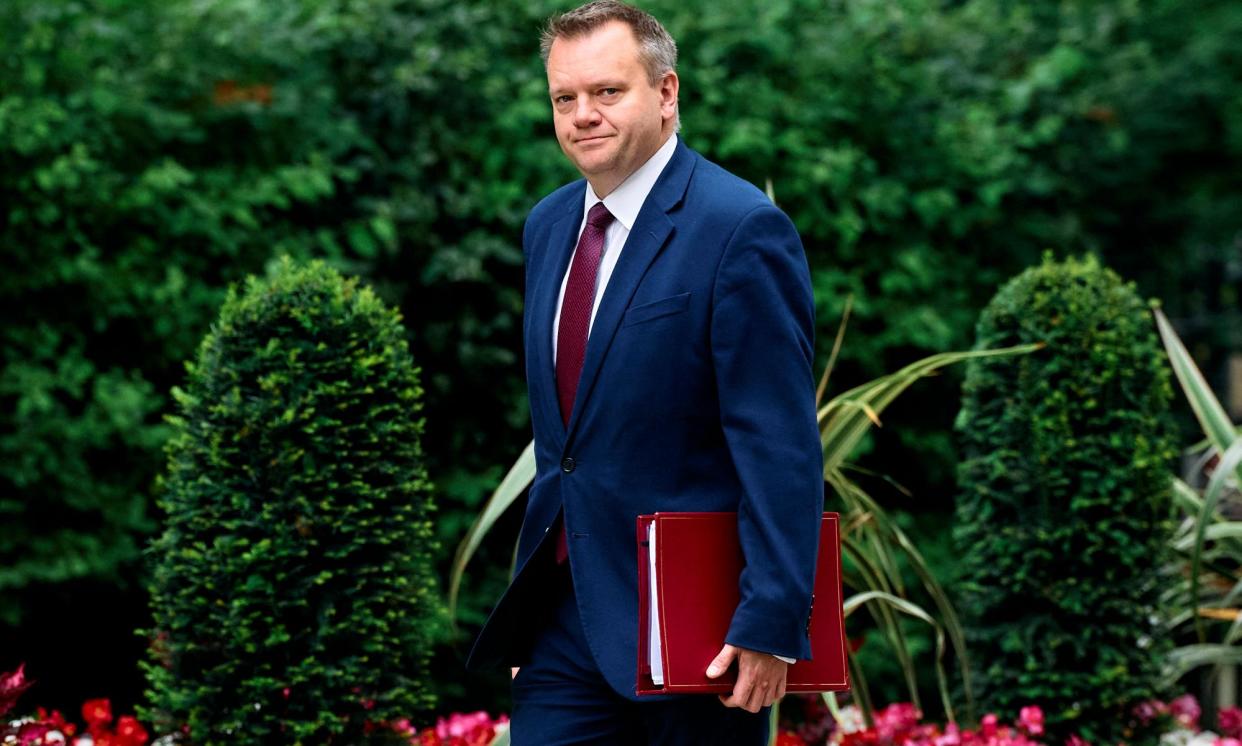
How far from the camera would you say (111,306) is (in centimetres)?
508

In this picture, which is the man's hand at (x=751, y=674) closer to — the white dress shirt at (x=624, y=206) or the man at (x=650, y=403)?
the man at (x=650, y=403)

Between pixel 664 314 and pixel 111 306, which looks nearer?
pixel 664 314

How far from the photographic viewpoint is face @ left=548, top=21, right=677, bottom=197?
8.12ft

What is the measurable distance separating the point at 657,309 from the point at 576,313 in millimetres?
173

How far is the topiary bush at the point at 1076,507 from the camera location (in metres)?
4.31

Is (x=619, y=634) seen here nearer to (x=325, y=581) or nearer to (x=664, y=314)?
(x=664, y=314)

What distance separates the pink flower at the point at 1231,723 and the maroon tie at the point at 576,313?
2846 mm

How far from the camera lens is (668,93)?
2.57 metres

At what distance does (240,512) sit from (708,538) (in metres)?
1.49

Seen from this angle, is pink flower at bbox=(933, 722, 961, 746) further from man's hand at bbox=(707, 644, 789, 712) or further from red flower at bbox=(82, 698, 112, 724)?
red flower at bbox=(82, 698, 112, 724)

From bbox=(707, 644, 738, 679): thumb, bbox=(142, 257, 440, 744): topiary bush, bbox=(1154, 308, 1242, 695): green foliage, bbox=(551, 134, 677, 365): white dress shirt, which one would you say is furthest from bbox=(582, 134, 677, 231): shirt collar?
bbox=(1154, 308, 1242, 695): green foliage

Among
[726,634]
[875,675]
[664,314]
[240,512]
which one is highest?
[664,314]

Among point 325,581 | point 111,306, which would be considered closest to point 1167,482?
point 325,581

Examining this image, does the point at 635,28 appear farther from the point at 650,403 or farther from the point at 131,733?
the point at 131,733
